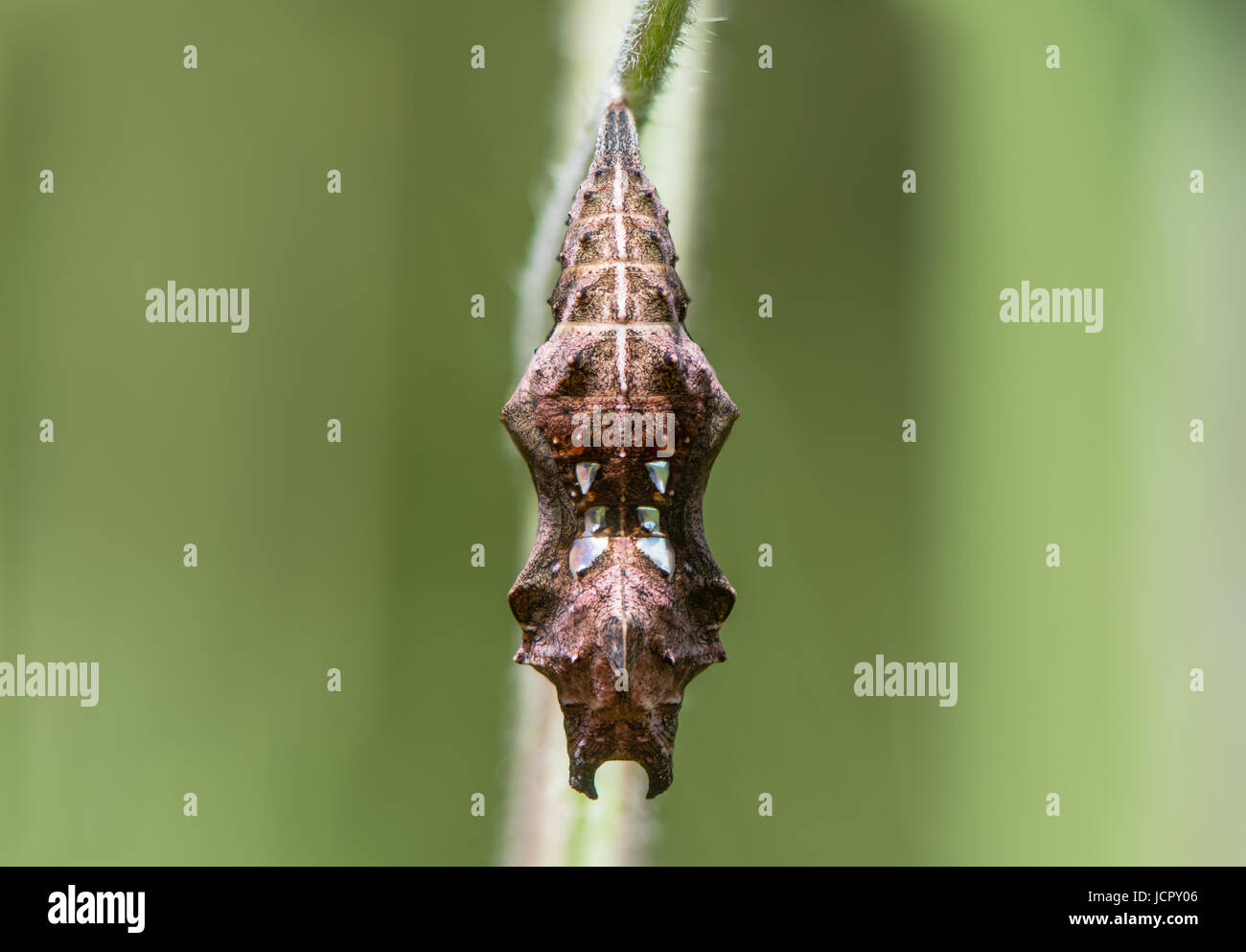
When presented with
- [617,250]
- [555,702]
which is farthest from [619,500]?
[555,702]

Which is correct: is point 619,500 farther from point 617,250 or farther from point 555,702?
point 555,702

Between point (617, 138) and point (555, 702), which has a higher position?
point (617, 138)

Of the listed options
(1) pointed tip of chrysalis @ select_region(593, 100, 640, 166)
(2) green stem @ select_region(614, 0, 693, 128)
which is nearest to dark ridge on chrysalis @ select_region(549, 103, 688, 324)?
(1) pointed tip of chrysalis @ select_region(593, 100, 640, 166)

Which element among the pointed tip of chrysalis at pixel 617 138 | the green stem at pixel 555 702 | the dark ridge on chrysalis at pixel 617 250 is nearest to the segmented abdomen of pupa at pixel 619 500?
the dark ridge on chrysalis at pixel 617 250

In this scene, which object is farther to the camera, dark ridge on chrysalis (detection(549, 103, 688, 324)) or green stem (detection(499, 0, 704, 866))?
green stem (detection(499, 0, 704, 866))

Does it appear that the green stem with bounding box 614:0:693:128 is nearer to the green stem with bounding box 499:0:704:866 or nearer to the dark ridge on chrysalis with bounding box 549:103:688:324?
the green stem with bounding box 499:0:704:866

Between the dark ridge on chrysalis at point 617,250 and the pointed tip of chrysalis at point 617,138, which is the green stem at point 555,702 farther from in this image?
the dark ridge on chrysalis at point 617,250

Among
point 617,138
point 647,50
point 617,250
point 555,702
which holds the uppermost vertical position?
point 647,50
